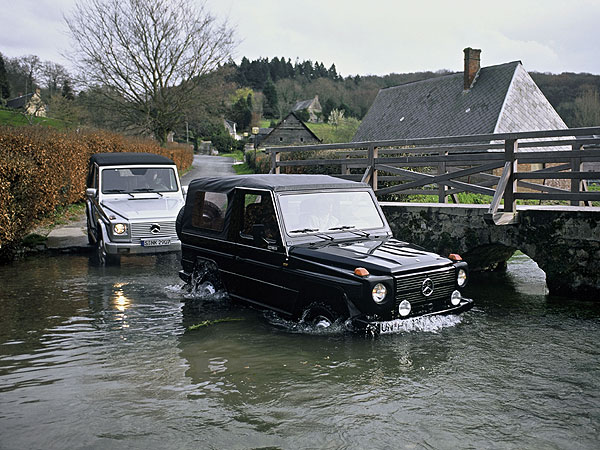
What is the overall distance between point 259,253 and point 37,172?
7.78m

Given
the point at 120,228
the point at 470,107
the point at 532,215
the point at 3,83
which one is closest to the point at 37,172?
the point at 120,228

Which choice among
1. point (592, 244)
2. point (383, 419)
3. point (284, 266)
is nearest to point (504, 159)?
point (592, 244)

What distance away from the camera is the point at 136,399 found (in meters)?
4.87

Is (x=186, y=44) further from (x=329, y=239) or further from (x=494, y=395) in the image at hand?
(x=494, y=395)

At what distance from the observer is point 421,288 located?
20.1 feet

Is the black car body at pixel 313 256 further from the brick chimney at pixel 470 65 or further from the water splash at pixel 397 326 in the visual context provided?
the brick chimney at pixel 470 65

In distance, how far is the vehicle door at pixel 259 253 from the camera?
675cm

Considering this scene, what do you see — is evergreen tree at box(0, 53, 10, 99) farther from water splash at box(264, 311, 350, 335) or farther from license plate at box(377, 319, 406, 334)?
license plate at box(377, 319, 406, 334)

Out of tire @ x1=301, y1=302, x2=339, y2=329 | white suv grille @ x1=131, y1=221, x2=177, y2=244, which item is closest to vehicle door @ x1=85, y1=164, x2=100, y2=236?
white suv grille @ x1=131, y1=221, x2=177, y2=244

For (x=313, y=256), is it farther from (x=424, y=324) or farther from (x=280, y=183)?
(x=424, y=324)

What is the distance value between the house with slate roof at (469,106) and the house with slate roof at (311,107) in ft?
256

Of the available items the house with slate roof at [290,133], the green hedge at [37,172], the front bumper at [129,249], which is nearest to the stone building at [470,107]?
the green hedge at [37,172]

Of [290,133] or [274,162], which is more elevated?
[290,133]

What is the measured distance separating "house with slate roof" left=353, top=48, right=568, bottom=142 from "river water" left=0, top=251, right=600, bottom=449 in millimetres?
27084
